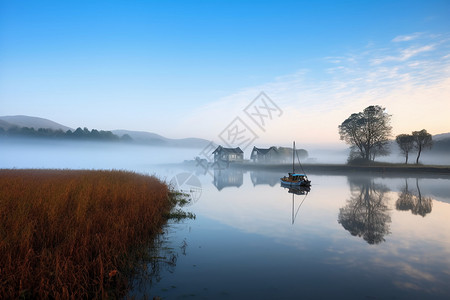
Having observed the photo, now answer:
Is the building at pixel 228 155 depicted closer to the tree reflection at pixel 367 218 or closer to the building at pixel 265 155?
the building at pixel 265 155

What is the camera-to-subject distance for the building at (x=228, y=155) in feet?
275

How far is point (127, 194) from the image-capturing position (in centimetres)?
1323

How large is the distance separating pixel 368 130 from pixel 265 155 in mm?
34094

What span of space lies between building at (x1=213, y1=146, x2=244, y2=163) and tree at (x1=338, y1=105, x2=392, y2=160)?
3588 cm

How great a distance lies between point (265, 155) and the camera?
85.1 metres

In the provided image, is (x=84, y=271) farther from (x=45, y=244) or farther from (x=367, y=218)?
(x=367, y=218)

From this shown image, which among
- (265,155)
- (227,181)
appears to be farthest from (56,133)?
(227,181)

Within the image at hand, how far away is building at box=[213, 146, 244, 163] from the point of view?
83.7m

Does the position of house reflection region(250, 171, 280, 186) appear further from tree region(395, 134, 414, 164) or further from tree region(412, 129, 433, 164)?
tree region(412, 129, 433, 164)

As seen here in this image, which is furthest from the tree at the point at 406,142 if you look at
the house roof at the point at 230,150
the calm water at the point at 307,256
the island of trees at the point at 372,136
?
the calm water at the point at 307,256

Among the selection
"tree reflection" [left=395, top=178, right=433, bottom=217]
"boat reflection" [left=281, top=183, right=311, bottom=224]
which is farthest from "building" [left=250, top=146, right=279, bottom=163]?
"tree reflection" [left=395, top=178, right=433, bottom=217]

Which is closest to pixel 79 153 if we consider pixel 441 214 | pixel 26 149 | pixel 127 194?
pixel 26 149

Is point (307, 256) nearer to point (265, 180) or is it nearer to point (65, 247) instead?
point (65, 247)

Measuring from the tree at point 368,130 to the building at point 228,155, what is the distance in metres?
35.9
